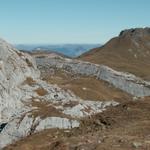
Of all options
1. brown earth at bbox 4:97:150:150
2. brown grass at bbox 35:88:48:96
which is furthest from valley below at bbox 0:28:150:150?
brown grass at bbox 35:88:48:96

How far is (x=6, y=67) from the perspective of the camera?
90.1 metres

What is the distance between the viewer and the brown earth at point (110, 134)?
3244 centimetres

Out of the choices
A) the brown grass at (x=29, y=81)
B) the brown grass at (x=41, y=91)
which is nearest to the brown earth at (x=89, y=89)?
the brown grass at (x=29, y=81)

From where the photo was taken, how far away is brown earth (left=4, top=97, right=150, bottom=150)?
106 feet

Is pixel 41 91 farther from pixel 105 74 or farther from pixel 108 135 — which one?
pixel 105 74

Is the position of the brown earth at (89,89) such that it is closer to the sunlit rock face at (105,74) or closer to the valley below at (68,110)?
the valley below at (68,110)

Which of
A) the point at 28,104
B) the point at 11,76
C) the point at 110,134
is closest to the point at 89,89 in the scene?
the point at 11,76

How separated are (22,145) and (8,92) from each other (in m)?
38.0

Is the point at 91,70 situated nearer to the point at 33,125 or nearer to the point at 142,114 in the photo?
the point at 33,125

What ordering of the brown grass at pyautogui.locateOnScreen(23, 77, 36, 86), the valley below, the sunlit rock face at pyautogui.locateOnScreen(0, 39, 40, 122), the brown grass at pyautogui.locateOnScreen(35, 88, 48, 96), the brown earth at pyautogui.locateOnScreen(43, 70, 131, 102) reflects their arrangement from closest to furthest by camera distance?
the valley below
the sunlit rock face at pyautogui.locateOnScreen(0, 39, 40, 122)
the brown grass at pyautogui.locateOnScreen(35, 88, 48, 96)
the brown grass at pyautogui.locateOnScreen(23, 77, 36, 86)
the brown earth at pyautogui.locateOnScreen(43, 70, 131, 102)

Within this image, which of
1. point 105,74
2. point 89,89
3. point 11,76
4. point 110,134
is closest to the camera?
point 110,134

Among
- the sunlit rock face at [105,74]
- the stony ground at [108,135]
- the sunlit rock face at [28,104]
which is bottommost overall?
the sunlit rock face at [105,74]

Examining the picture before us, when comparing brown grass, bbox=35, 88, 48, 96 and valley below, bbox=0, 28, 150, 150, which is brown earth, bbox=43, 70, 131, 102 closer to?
valley below, bbox=0, 28, 150, 150

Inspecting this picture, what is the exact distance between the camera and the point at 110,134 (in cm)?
3678
